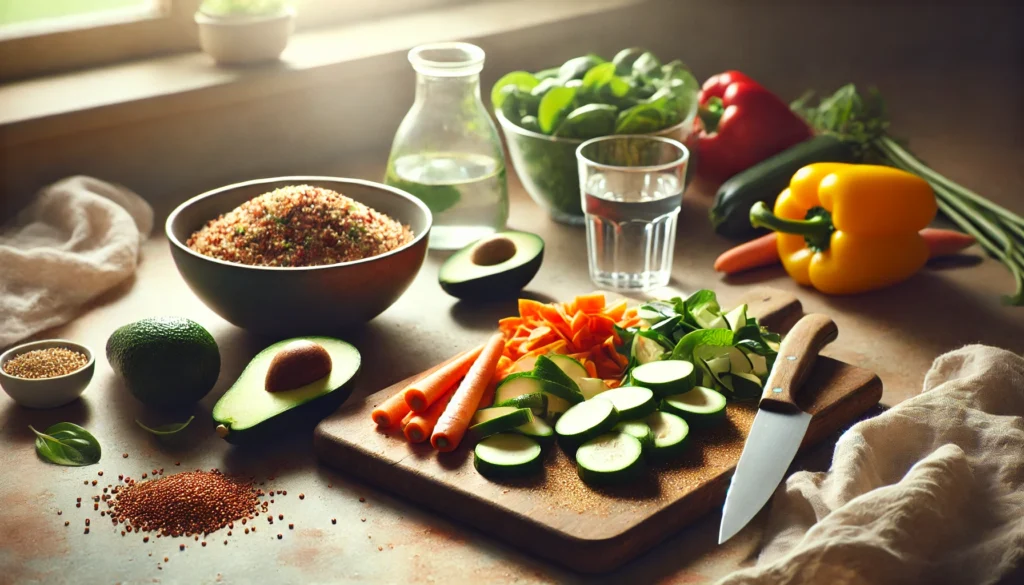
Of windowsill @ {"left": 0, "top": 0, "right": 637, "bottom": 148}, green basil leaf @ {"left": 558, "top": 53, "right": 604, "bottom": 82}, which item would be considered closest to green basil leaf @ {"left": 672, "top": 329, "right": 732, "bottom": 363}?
green basil leaf @ {"left": 558, "top": 53, "right": 604, "bottom": 82}

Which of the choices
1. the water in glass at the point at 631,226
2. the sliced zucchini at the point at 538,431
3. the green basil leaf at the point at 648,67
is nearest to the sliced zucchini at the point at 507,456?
the sliced zucchini at the point at 538,431

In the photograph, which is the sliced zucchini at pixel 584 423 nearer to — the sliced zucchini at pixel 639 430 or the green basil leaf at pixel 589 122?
the sliced zucchini at pixel 639 430

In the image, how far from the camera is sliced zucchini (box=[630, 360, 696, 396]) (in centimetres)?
122

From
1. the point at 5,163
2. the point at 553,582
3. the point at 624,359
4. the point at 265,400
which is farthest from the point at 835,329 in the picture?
the point at 5,163

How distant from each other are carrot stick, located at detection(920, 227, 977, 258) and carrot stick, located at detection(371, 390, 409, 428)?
3.25ft

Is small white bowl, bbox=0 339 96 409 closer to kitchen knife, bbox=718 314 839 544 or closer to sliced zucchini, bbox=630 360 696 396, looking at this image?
sliced zucchini, bbox=630 360 696 396

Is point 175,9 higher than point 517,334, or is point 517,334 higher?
point 175,9

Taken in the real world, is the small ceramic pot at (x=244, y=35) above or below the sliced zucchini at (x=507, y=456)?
above

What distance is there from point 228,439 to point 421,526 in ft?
0.85

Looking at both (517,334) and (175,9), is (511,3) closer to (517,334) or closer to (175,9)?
(175,9)

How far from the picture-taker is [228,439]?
1.20 meters

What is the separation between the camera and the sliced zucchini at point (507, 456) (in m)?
1.12

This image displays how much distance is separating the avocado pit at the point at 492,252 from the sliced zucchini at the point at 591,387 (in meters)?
0.39

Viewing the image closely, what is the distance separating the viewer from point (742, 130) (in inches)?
82.2
